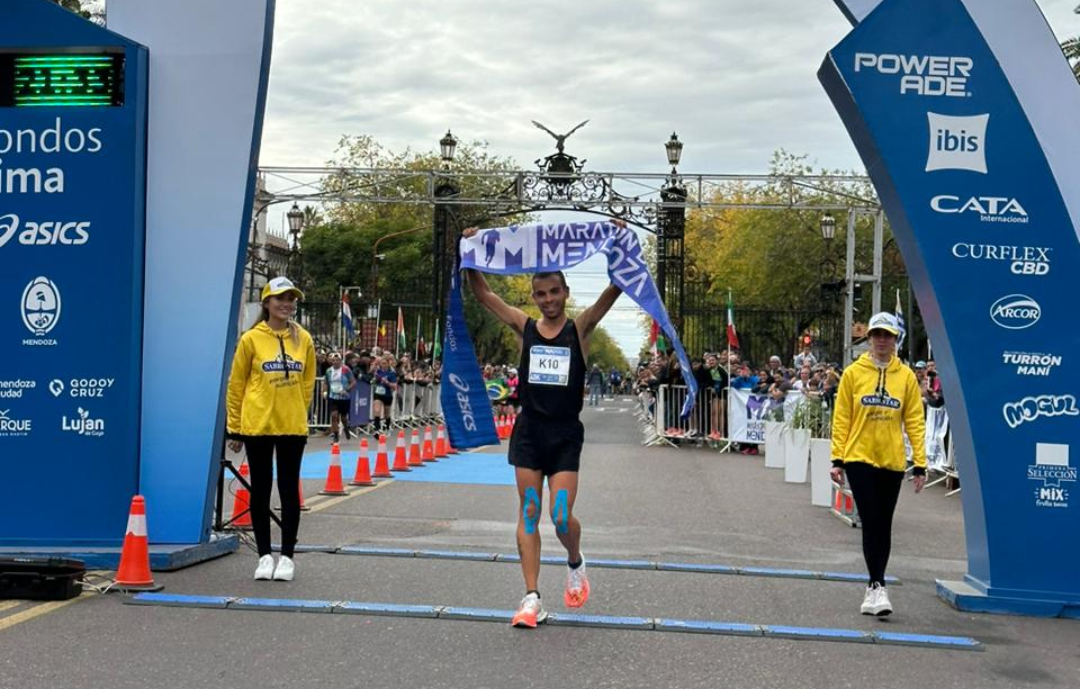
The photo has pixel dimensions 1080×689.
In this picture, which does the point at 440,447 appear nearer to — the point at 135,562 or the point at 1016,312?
the point at 135,562

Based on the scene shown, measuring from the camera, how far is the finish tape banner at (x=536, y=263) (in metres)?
7.91

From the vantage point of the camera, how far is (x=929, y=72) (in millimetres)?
8523

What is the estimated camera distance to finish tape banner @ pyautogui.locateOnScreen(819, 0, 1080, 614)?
27.6 ft

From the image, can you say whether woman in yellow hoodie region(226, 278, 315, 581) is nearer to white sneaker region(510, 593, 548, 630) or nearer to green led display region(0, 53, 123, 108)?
green led display region(0, 53, 123, 108)

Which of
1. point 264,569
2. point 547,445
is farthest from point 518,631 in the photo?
point 264,569

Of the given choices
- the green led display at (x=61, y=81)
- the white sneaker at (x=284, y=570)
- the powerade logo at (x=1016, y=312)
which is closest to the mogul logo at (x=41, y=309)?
the green led display at (x=61, y=81)

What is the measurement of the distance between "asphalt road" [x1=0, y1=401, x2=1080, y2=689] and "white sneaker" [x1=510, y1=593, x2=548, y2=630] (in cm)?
10

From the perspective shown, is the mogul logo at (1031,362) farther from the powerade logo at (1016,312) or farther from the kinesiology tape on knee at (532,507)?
the kinesiology tape on knee at (532,507)

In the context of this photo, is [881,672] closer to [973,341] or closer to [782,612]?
[782,612]

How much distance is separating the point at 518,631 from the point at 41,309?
440cm

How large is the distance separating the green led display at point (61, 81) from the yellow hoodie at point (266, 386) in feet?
6.82

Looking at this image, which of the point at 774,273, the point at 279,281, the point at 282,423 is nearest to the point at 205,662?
the point at 282,423

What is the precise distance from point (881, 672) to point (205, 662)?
3460mm

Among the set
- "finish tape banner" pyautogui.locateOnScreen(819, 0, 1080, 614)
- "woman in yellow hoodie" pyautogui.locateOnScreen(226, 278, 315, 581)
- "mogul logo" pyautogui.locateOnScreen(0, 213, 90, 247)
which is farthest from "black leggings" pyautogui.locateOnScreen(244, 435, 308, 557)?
"finish tape banner" pyautogui.locateOnScreen(819, 0, 1080, 614)
